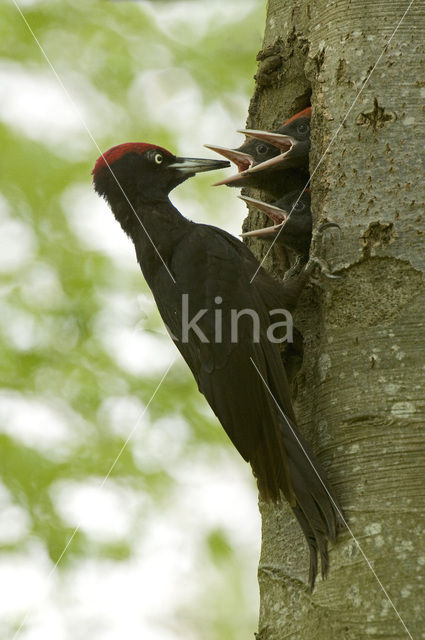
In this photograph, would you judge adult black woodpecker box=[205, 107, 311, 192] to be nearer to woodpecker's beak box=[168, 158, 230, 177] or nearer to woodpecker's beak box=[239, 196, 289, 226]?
woodpecker's beak box=[168, 158, 230, 177]

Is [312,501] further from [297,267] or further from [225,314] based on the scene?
[297,267]

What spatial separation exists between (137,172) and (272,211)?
698mm

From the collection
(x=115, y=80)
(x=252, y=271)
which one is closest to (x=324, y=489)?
(x=252, y=271)

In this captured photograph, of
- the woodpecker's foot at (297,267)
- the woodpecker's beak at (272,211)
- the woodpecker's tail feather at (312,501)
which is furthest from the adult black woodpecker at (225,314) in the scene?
the woodpecker's beak at (272,211)

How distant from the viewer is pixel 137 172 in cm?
414

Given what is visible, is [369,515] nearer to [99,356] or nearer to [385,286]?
[385,286]

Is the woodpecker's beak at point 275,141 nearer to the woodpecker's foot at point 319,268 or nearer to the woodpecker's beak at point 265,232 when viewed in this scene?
the woodpecker's beak at point 265,232

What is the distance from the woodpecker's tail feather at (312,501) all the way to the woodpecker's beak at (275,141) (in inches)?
58.5

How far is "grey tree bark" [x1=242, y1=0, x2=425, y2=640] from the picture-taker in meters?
2.62

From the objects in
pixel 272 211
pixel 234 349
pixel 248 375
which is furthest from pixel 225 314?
pixel 272 211

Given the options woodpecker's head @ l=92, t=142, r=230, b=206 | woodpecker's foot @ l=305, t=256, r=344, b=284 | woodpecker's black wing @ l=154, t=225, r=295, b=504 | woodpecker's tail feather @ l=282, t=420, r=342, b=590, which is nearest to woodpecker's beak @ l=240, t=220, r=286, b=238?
woodpecker's black wing @ l=154, t=225, r=295, b=504

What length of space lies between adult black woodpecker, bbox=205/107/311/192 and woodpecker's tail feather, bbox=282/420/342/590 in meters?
1.49

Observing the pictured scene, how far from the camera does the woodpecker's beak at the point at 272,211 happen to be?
3916mm

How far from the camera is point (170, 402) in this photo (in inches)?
223
